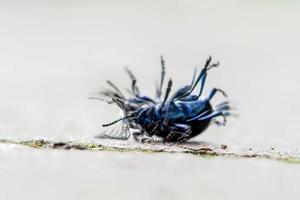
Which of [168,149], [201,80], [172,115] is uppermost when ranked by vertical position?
[201,80]

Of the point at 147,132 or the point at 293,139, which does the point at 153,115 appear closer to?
the point at 147,132

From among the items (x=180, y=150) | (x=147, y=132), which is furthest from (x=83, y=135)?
(x=180, y=150)

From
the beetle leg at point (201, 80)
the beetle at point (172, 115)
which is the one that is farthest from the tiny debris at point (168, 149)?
the beetle leg at point (201, 80)

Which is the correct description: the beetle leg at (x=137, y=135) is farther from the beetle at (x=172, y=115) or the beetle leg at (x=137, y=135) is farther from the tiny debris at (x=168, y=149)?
the tiny debris at (x=168, y=149)

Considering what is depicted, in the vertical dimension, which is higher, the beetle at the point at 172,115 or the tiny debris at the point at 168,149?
the beetle at the point at 172,115

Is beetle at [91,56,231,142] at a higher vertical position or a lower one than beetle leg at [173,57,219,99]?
lower

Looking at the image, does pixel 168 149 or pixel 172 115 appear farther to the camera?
pixel 172 115

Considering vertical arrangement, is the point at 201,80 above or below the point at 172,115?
above

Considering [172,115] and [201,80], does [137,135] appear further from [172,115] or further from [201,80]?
[201,80]

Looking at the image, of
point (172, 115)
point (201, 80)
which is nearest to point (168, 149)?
point (172, 115)

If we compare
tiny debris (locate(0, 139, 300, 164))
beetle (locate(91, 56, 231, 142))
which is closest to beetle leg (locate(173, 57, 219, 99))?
beetle (locate(91, 56, 231, 142))

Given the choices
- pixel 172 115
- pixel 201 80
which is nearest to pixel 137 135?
pixel 172 115

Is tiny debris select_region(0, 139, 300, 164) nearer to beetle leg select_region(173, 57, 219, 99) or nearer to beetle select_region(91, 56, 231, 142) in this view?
beetle select_region(91, 56, 231, 142)
